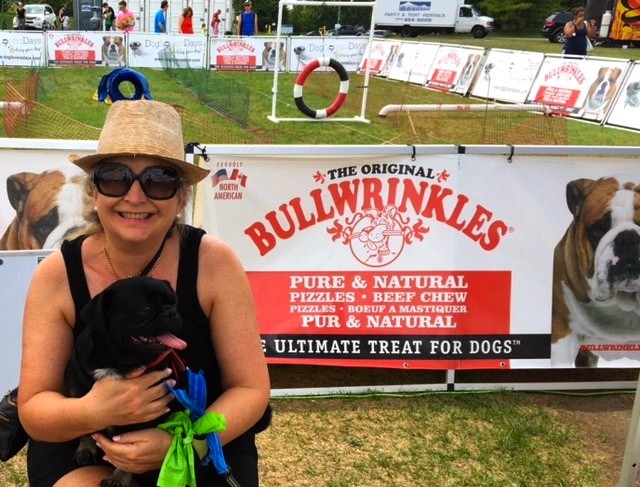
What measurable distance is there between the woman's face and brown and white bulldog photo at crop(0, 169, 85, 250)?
1919 mm

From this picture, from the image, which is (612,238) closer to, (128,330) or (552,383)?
(552,383)

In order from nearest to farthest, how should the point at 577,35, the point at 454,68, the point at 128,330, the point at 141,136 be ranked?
1. the point at 128,330
2. the point at 141,136
3. the point at 577,35
4. the point at 454,68

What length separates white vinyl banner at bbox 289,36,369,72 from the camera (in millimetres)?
24047

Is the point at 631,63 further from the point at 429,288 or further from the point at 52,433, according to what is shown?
the point at 52,433

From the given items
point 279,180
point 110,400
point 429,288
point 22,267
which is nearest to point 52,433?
point 110,400

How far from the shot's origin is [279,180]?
399cm

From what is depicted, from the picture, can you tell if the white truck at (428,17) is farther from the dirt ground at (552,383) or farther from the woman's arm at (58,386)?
→ the woman's arm at (58,386)

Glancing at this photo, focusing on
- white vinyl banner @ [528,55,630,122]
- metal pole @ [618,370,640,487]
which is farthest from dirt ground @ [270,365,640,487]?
white vinyl banner @ [528,55,630,122]

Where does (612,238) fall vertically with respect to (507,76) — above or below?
below

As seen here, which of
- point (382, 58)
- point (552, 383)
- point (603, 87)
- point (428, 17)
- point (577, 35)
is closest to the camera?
point (552, 383)

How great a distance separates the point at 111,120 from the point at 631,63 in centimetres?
1473

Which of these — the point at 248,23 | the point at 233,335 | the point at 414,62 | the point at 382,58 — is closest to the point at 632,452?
the point at 233,335

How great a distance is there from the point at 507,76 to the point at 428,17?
34.2m

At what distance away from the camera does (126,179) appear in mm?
2029
